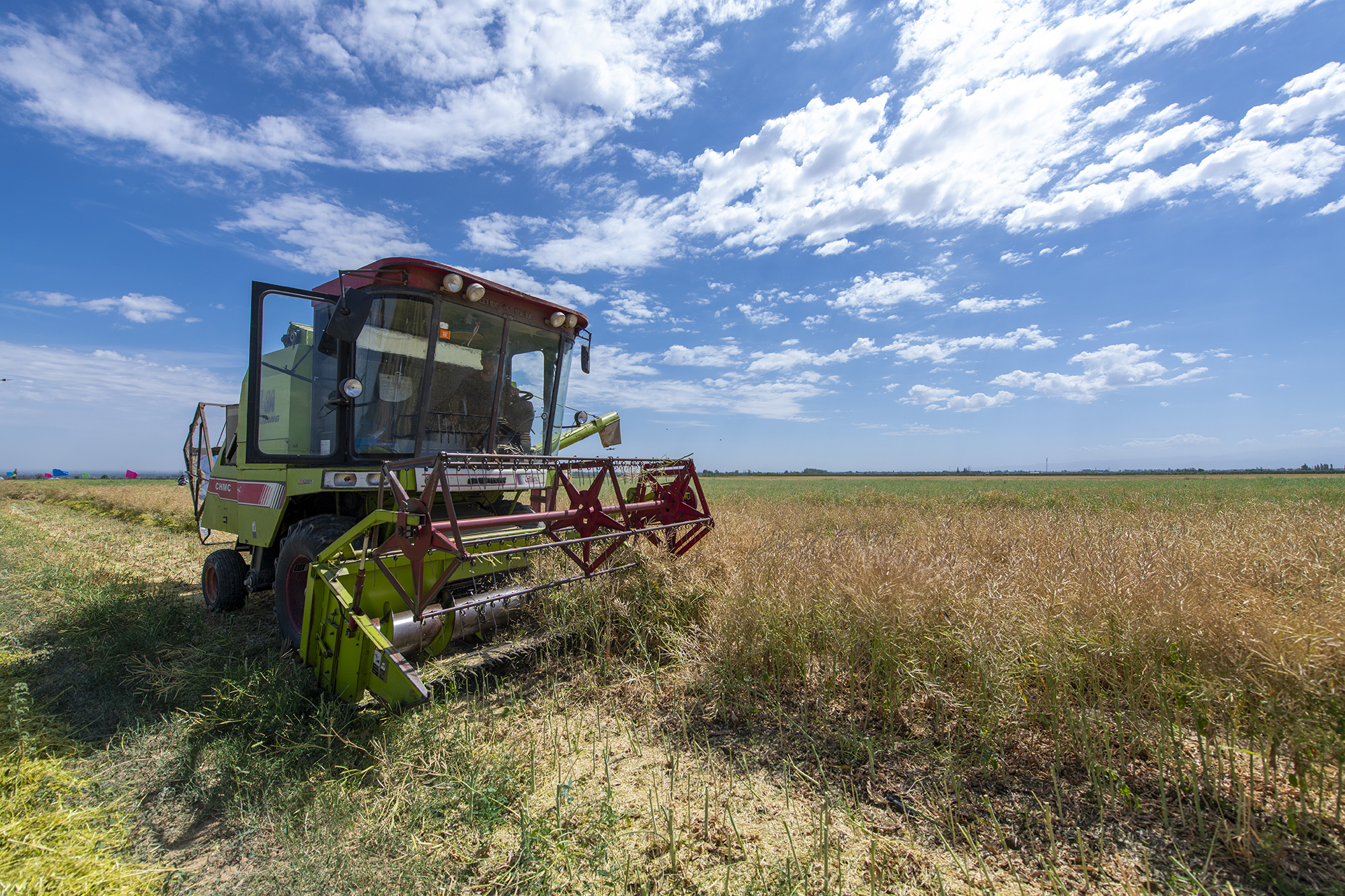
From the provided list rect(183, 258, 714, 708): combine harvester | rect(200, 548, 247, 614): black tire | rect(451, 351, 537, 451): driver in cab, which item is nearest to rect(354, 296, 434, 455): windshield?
rect(183, 258, 714, 708): combine harvester

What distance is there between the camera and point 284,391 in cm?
466

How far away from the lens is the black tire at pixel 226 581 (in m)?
5.27

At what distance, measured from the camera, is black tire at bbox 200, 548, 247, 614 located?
5273 mm

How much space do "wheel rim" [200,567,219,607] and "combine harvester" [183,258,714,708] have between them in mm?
46

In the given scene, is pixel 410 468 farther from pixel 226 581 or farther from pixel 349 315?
pixel 226 581

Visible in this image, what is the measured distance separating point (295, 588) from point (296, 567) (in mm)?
180

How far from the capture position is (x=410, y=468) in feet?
10.9

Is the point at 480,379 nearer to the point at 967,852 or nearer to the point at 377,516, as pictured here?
the point at 377,516

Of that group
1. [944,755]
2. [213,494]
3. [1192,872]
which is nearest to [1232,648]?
[1192,872]

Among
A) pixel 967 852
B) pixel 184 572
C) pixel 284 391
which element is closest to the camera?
pixel 967 852

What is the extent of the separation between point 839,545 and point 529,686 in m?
2.57

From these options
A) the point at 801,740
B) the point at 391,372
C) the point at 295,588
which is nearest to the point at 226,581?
the point at 295,588

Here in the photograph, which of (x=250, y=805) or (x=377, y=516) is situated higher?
(x=377, y=516)

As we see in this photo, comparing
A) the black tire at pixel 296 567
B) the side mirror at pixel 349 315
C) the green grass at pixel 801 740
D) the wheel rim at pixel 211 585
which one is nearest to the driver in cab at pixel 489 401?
the side mirror at pixel 349 315
